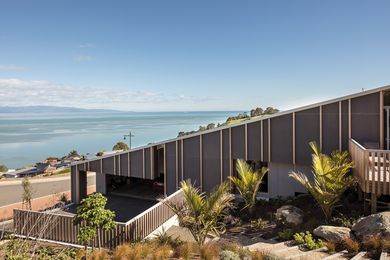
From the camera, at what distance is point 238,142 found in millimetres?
11094

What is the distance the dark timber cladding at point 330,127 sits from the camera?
9805 mm

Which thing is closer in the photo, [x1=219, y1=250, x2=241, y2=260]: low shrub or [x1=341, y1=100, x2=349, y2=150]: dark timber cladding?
[x1=219, y1=250, x2=241, y2=260]: low shrub

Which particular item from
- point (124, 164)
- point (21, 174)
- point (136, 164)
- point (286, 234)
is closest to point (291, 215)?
point (286, 234)

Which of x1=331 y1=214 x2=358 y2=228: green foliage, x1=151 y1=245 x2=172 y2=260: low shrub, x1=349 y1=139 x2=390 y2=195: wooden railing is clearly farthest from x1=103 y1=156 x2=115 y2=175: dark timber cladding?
x1=349 y1=139 x2=390 y2=195: wooden railing

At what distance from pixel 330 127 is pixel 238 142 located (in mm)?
3479

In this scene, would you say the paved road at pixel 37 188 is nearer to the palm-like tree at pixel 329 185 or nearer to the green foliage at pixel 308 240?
the green foliage at pixel 308 240

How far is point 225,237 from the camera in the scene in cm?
822

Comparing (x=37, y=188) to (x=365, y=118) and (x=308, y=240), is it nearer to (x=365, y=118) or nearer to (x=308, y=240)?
(x=308, y=240)

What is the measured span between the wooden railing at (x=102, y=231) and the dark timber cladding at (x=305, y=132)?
5183 millimetres

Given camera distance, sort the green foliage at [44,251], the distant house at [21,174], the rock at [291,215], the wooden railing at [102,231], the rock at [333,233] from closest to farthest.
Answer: the rock at [333,233] → the green foliage at [44,251] → the wooden railing at [102,231] → the rock at [291,215] → the distant house at [21,174]

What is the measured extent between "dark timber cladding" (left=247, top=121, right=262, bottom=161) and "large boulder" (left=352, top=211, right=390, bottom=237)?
4.85 meters

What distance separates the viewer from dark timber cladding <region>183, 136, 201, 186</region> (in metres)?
11.7

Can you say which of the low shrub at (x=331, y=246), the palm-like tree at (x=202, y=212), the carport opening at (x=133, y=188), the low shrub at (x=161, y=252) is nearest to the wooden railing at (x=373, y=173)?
the low shrub at (x=331, y=246)

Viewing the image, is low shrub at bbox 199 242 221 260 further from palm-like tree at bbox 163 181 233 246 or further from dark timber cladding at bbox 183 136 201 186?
dark timber cladding at bbox 183 136 201 186
